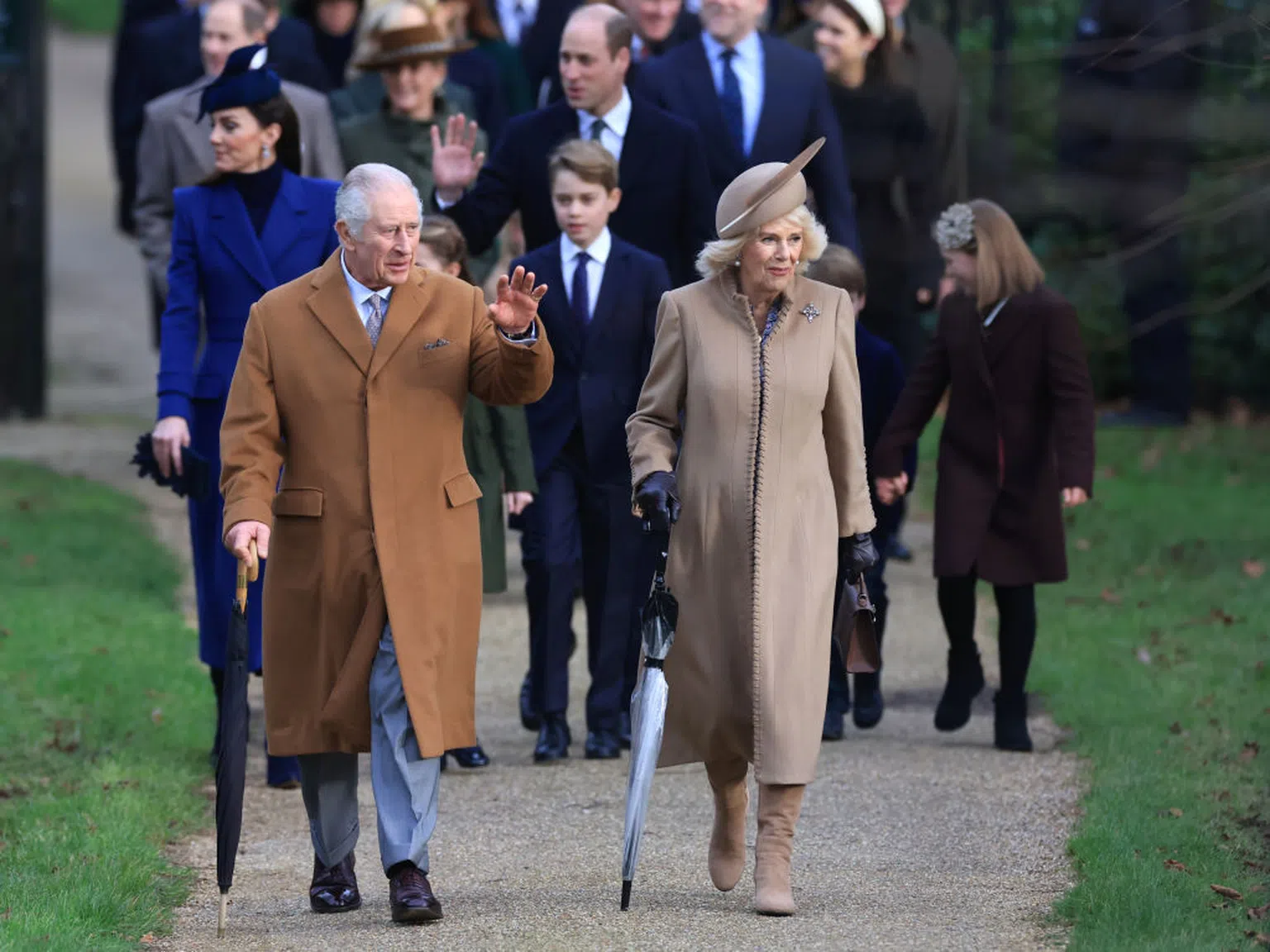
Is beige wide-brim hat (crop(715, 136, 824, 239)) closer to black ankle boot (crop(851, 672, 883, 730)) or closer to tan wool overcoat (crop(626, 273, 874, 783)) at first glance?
tan wool overcoat (crop(626, 273, 874, 783))

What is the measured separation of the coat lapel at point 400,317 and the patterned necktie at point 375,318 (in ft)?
0.09

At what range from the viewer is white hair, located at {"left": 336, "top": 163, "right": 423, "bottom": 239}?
612cm

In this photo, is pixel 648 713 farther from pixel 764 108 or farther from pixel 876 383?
pixel 764 108

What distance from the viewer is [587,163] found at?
792cm

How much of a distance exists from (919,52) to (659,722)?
5251 mm

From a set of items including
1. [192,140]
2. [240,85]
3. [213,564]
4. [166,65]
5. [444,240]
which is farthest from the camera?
[166,65]

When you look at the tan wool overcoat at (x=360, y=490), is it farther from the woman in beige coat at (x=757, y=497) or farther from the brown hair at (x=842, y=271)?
the brown hair at (x=842, y=271)

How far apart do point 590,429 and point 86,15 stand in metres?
37.6

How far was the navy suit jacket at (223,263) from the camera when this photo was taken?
296 inches

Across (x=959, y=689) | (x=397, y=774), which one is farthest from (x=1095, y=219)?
(x=397, y=774)

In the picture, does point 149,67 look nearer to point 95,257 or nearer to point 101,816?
point 101,816

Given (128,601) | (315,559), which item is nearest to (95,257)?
(128,601)

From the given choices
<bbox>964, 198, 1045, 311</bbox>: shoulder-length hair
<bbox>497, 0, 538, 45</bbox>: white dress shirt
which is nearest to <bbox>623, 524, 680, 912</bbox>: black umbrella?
<bbox>964, 198, 1045, 311</bbox>: shoulder-length hair

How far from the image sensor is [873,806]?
24.2ft
